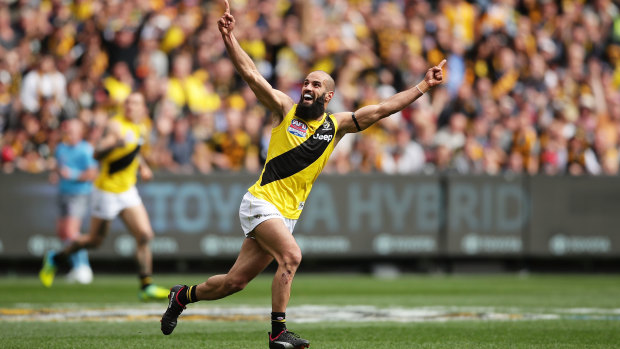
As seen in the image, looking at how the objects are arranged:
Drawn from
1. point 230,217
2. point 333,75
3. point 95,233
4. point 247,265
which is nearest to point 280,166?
point 247,265

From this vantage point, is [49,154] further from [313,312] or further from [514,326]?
[514,326]

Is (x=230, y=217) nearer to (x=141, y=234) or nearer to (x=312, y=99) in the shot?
(x=141, y=234)

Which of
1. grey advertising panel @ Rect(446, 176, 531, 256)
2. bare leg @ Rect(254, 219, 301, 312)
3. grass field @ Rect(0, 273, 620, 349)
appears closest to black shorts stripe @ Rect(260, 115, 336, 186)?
bare leg @ Rect(254, 219, 301, 312)

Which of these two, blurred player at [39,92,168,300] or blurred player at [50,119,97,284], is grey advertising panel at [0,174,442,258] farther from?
blurred player at [39,92,168,300]

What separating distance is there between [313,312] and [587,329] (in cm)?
318

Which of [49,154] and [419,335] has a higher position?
[49,154]

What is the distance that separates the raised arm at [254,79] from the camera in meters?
8.48

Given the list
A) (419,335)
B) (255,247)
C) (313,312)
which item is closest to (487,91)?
(313,312)

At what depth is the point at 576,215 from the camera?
65.5 feet

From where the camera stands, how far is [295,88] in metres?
20.3

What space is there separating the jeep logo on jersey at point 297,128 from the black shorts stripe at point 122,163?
18.9 feet

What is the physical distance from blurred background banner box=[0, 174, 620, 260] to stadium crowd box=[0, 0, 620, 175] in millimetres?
427

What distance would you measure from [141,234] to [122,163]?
101cm

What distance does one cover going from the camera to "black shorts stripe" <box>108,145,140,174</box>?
1379 centimetres
